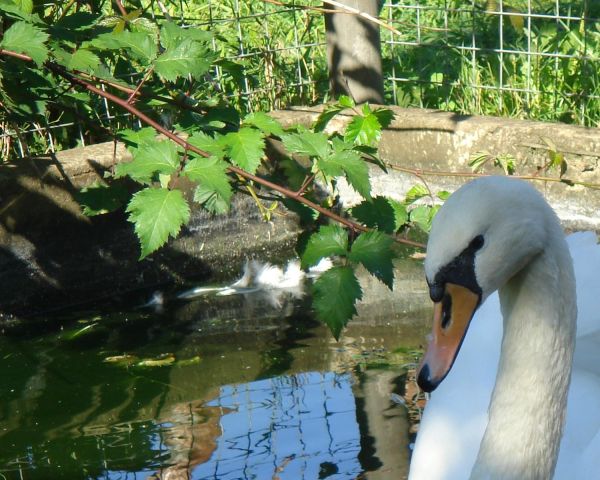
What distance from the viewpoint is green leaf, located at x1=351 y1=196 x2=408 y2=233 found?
3.08 m

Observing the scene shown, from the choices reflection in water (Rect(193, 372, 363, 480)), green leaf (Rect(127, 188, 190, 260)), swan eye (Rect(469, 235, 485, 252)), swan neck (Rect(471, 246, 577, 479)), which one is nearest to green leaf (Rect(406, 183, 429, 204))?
reflection in water (Rect(193, 372, 363, 480))

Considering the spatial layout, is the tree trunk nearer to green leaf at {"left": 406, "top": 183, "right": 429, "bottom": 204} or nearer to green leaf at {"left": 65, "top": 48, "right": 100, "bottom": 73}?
green leaf at {"left": 406, "top": 183, "right": 429, "bottom": 204}

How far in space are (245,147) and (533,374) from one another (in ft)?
4.23

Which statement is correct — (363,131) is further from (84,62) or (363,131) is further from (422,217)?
(84,62)

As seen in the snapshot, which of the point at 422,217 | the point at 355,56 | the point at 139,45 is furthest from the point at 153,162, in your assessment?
the point at 355,56

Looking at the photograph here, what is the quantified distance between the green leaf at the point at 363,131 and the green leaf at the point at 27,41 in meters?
1.06

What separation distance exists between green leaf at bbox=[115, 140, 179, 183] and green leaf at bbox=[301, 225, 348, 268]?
1.34 ft

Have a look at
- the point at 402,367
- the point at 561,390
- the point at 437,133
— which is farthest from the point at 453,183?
the point at 561,390

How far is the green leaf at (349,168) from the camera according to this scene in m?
2.92

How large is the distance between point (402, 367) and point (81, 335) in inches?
46.8

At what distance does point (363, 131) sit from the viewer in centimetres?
366

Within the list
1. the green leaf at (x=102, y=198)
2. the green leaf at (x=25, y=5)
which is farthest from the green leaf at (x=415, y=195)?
the green leaf at (x=25, y=5)

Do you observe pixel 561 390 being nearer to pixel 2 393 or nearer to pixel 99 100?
pixel 2 393

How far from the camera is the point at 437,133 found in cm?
505
